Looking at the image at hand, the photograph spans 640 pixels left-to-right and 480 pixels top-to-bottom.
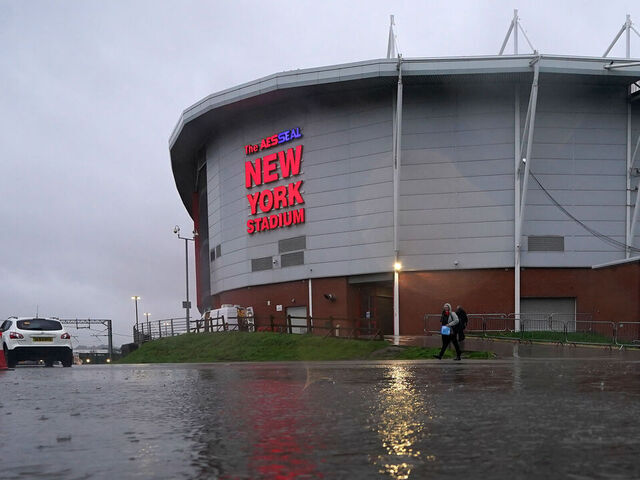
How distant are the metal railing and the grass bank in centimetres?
743

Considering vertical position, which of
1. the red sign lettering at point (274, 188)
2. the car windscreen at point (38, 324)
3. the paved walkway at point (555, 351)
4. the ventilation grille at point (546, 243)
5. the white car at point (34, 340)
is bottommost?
the paved walkway at point (555, 351)

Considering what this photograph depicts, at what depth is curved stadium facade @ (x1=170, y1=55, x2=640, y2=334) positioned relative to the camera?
125 feet

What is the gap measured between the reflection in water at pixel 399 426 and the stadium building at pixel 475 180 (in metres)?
28.4

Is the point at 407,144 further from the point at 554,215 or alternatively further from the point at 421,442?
the point at 421,442

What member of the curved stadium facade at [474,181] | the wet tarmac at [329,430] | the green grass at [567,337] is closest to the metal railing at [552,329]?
the green grass at [567,337]

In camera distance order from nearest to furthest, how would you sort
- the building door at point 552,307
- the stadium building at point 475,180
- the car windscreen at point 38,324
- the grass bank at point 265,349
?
the car windscreen at point 38,324 → the grass bank at point 265,349 → the stadium building at point 475,180 → the building door at point 552,307

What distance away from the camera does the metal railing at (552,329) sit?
90.0ft

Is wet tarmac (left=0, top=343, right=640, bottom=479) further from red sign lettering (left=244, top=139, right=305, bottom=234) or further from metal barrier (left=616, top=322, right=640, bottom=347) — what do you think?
red sign lettering (left=244, top=139, right=305, bottom=234)

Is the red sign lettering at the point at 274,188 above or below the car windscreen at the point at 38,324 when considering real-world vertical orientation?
above

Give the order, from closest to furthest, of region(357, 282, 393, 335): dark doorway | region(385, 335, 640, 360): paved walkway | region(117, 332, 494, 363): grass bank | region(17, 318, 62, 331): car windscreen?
1. region(385, 335, 640, 360): paved walkway
2. region(17, 318, 62, 331): car windscreen
3. region(117, 332, 494, 363): grass bank
4. region(357, 282, 393, 335): dark doorway

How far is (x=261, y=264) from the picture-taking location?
46.2m

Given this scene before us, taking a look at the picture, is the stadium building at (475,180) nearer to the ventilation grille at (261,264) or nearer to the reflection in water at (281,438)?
the ventilation grille at (261,264)

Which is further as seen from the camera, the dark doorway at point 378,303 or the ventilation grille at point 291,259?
the ventilation grille at point 291,259

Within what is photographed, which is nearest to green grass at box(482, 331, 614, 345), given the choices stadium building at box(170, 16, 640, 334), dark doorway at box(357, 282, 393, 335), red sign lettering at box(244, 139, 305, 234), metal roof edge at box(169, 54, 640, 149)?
stadium building at box(170, 16, 640, 334)
